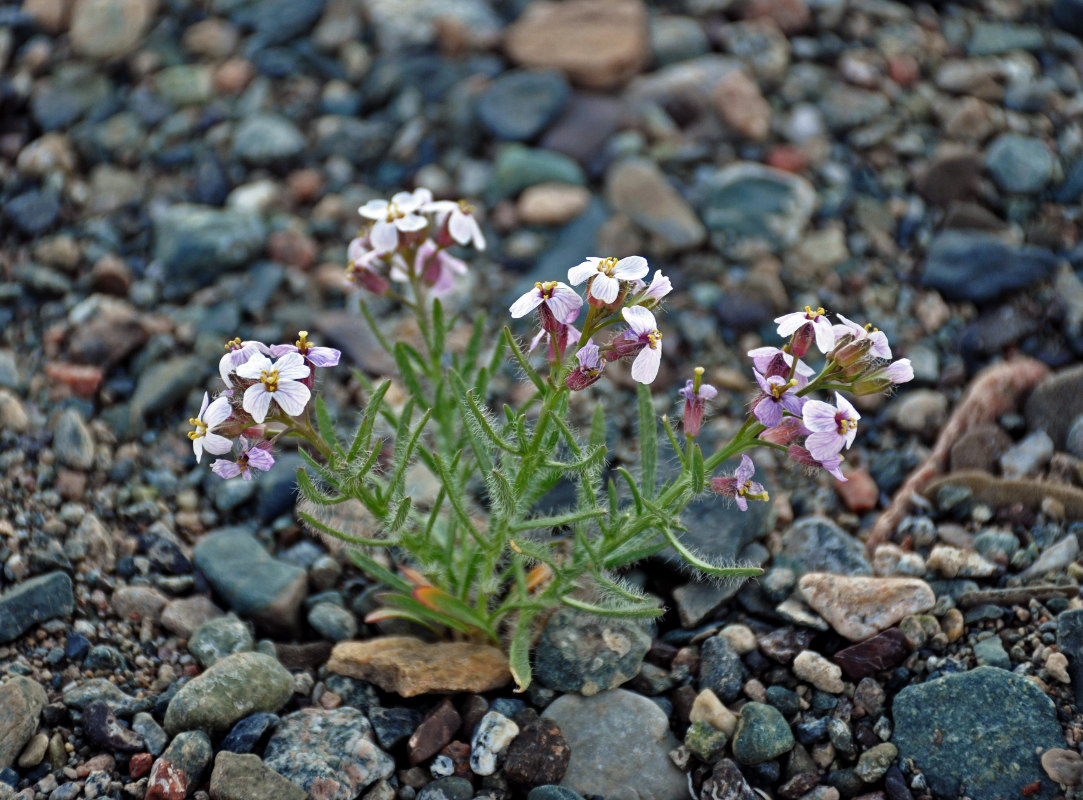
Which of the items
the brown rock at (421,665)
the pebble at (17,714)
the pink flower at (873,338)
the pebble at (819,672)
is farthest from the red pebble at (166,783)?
the pink flower at (873,338)

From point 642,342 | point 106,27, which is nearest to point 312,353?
point 642,342

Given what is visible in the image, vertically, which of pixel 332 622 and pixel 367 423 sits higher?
pixel 367 423

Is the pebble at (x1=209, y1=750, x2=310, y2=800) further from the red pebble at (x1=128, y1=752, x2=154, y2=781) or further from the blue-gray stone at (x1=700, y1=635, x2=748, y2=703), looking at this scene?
the blue-gray stone at (x1=700, y1=635, x2=748, y2=703)

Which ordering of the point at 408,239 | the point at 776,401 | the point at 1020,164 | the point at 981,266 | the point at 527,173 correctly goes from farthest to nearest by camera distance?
1. the point at 527,173
2. the point at 1020,164
3. the point at 981,266
4. the point at 408,239
5. the point at 776,401

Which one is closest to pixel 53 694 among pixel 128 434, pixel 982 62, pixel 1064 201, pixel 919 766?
pixel 128 434

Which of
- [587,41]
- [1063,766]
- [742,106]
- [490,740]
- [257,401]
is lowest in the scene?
[490,740]

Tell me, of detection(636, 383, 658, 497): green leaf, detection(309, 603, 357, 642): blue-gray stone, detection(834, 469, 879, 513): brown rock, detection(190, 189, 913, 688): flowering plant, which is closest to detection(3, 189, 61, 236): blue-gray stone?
detection(190, 189, 913, 688): flowering plant

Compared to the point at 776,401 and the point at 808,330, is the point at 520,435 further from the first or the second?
the point at 808,330
